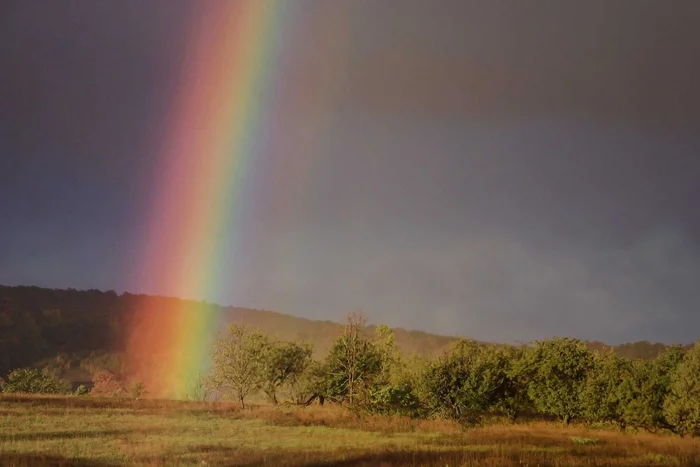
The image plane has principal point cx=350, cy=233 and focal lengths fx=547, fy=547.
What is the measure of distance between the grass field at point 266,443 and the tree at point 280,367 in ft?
88.4

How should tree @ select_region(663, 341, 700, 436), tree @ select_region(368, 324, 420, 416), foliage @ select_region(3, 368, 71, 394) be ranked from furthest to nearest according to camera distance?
1. foliage @ select_region(3, 368, 71, 394)
2. tree @ select_region(368, 324, 420, 416)
3. tree @ select_region(663, 341, 700, 436)

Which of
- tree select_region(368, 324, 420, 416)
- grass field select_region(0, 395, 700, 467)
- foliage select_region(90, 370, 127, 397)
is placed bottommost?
foliage select_region(90, 370, 127, 397)

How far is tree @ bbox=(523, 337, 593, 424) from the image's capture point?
57.9m

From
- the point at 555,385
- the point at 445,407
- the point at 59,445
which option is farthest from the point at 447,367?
the point at 59,445

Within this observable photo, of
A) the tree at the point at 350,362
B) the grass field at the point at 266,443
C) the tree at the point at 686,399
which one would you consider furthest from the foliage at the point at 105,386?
the tree at the point at 686,399

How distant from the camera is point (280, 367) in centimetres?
7794

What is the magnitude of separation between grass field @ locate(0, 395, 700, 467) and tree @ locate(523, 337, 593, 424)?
15.9 m

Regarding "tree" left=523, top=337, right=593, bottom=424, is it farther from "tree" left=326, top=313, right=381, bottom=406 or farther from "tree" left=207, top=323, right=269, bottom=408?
"tree" left=207, top=323, right=269, bottom=408

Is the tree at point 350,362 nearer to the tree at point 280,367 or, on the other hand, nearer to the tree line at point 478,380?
the tree line at point 478,380

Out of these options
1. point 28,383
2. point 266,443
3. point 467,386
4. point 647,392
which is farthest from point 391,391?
point 28,383

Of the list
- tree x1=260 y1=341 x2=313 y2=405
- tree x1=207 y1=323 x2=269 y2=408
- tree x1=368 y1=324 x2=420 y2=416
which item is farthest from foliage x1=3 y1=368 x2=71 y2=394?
tree x1=368 y1=324 x2=420 y2=416

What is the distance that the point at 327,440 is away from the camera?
33500mm

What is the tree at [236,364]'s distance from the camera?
72125 millimetres

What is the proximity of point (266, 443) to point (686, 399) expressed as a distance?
37.3 m
